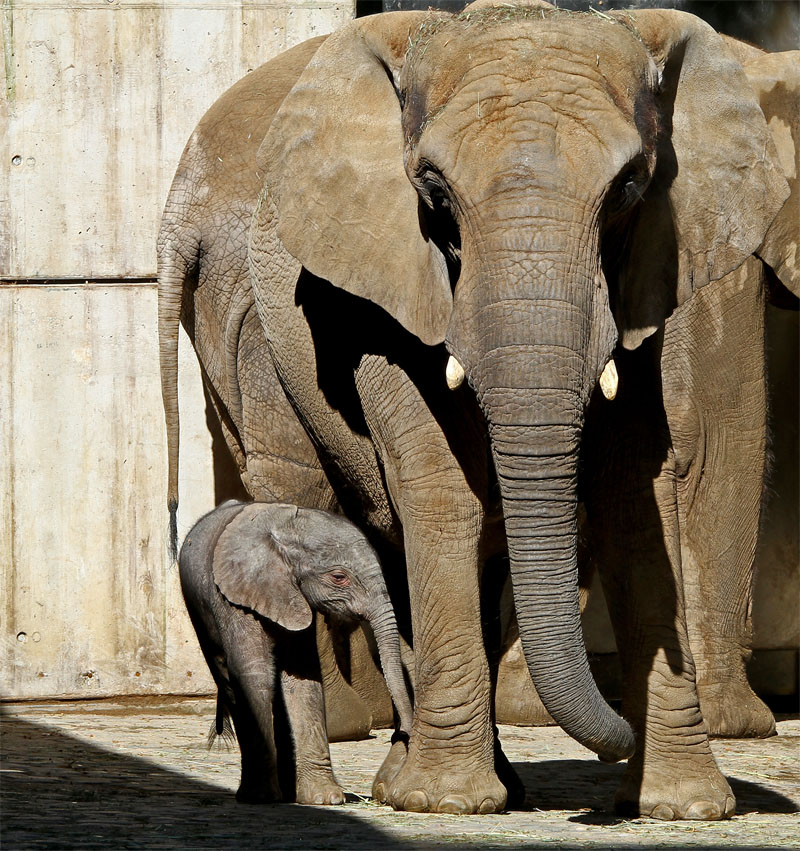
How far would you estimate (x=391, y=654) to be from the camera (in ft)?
17.6

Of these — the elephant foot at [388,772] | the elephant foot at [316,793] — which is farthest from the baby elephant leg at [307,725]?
the elephant foot at [388,772]

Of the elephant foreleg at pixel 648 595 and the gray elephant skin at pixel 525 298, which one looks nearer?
the gray elephant skin at pixel 525 298

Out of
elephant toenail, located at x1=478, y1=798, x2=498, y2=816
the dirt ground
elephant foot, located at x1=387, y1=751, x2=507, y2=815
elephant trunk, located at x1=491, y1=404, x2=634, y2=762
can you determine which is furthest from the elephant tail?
elephant trunk, located at x1=491, y1=404, x2=634, y2=762

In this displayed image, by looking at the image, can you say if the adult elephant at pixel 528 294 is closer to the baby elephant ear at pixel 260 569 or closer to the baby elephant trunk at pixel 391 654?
the baby elephant trunk at pixel 391 654

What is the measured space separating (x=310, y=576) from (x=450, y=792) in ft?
2.53

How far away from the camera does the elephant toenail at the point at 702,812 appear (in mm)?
5086

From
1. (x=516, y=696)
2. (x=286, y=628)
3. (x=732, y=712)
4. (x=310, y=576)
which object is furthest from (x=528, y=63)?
(x=516, y=696)

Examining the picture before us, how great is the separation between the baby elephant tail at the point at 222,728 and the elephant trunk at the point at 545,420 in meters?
1.41

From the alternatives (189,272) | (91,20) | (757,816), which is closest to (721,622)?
(757,816)

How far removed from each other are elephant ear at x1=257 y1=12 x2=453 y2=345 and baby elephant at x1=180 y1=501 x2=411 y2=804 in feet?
2.52

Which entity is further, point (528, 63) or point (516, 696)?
point (516, 696)

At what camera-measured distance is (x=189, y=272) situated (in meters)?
7.29

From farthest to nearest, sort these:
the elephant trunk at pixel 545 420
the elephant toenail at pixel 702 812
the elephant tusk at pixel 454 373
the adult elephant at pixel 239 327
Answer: the adult elephant at pixel 239 327 → the elephant toenail at pixel 702 812 → the elephant tusk at pixel 454 373 → the elephant trunk at pixel 545 420

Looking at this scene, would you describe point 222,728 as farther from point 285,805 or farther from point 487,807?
point 487,807
